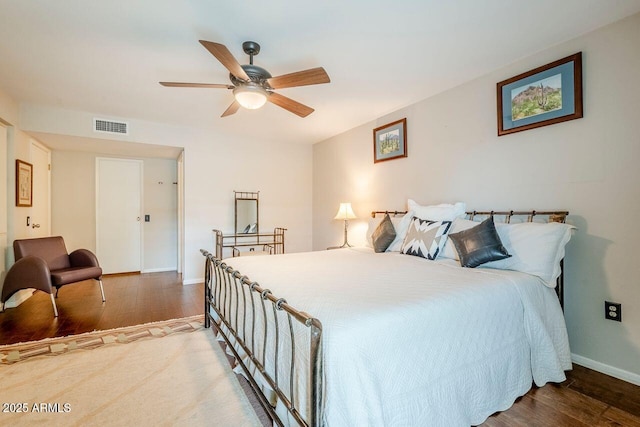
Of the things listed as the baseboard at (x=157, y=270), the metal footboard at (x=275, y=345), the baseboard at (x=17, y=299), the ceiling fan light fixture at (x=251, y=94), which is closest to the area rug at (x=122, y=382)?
the metal footboard at (x=275, y=345)

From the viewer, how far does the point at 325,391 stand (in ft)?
3.61

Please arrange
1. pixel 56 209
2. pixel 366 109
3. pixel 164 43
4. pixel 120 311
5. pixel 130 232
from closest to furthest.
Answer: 1. pixel 164 43
2. pixel 120 311
3. pixel 366 109
4. pixel 56 209
5. pixel 130 232

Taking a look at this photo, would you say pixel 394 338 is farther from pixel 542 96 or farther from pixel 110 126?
pixel 110 126

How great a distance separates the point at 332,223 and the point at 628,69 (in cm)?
376

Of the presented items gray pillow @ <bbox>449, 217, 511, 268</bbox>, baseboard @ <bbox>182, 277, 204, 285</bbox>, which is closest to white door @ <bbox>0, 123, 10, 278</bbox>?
baseboard @ <bbox>182, 277, 204, 285</bbox>

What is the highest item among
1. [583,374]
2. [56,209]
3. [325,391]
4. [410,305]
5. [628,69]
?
[628,69]

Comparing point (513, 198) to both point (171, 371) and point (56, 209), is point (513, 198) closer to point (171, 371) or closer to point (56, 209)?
point (171, 371)

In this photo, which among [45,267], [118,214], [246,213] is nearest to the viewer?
[45,267]

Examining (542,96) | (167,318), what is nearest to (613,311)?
(542,96)

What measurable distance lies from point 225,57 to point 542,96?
7.99 feet

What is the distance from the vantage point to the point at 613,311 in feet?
6.71

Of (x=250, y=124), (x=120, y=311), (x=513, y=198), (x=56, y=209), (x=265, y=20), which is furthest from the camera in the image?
(x=56, y=209)

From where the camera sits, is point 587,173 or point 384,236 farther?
point 384,236

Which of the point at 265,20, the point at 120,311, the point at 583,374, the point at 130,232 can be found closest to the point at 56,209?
the point at 130,232
